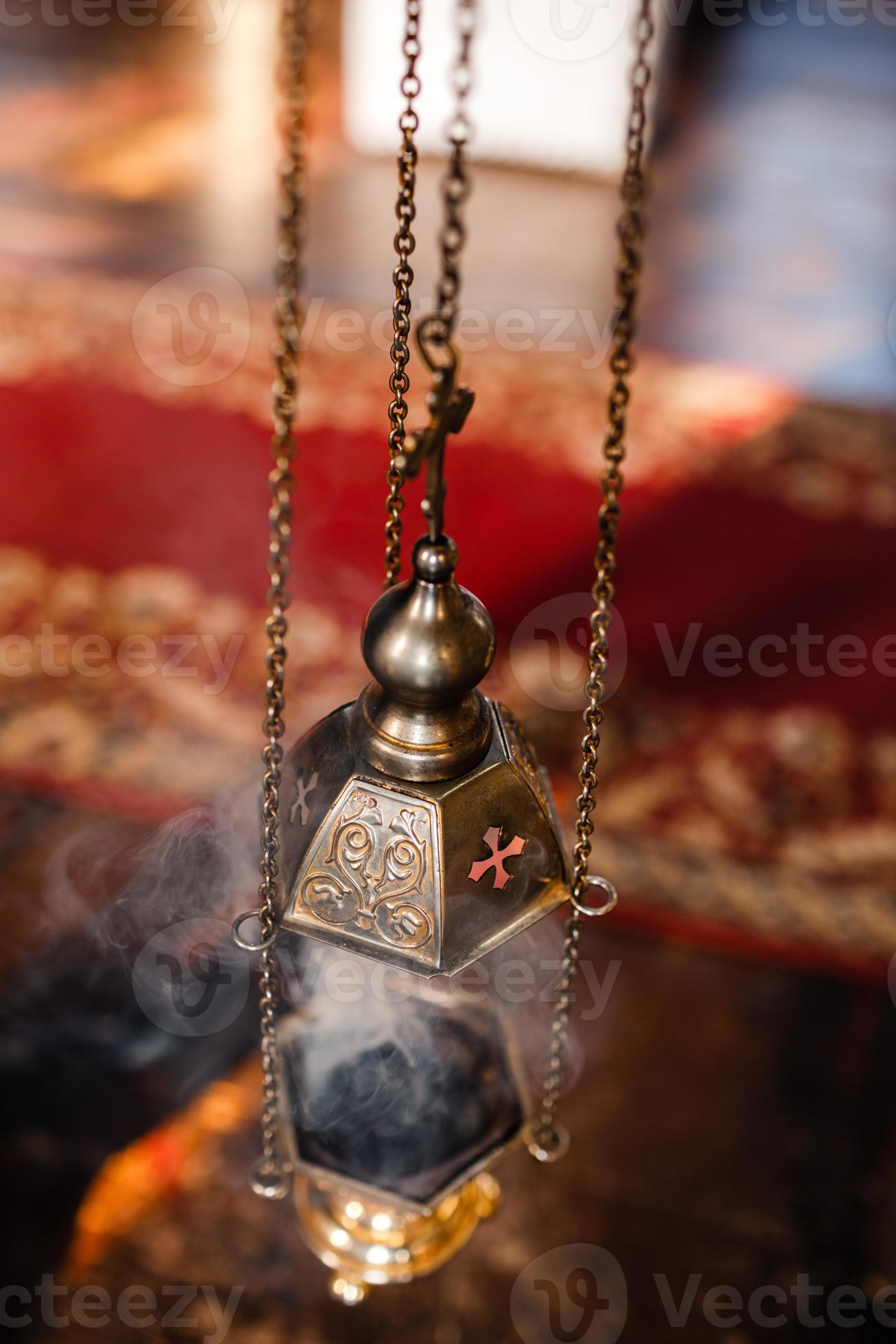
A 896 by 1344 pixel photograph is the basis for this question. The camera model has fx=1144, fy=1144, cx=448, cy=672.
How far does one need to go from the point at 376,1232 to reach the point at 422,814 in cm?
→ 54

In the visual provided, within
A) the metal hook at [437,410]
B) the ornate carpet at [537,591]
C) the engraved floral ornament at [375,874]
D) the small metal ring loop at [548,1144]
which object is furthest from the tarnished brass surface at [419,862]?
the ornate carpet at [537,591]

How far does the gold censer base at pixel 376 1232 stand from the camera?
1030mm

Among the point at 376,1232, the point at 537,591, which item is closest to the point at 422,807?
the point at 376,1232

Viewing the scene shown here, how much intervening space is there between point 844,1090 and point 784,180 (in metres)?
5.00

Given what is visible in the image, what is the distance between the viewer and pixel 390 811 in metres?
0.71

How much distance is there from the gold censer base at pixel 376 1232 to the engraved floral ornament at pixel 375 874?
15.9 inches

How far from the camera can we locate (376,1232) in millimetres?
1042

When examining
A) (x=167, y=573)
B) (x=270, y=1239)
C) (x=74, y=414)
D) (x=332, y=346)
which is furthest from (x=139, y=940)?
(x=332, y=346)

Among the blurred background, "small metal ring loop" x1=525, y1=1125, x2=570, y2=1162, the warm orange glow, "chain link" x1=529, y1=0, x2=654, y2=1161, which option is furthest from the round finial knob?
the warm orange glow

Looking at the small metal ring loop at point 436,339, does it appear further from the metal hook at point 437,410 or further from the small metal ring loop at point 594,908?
the small metal ring loop at point 594,908

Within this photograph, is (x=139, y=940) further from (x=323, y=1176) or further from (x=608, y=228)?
(x=608, y=228)

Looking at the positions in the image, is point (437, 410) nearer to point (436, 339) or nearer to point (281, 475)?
point (436, 339)

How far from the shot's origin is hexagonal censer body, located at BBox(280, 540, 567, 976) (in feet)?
2.26

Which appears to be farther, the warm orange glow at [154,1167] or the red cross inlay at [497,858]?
the warm orange glow at [154,1167]
